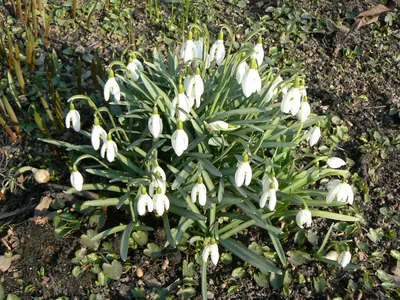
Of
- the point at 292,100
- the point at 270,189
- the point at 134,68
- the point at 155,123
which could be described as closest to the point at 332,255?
the point at 270,189

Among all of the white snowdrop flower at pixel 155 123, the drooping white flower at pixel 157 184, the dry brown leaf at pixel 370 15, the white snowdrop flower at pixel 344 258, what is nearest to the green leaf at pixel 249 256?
the white snowdrop flower at pixel 344 258

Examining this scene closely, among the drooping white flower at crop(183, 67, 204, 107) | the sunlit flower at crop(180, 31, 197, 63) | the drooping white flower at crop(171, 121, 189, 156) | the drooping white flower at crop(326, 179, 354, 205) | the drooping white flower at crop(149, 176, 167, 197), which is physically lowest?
the drooping white flower at crop(326, 179, 354, 205)

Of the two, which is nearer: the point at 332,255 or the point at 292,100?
the point at 292,100

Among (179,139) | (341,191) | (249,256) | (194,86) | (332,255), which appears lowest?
(332,255)

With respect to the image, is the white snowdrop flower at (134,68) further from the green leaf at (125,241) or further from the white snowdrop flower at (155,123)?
the green leaf at (125,241)

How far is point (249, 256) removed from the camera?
221 centimetres

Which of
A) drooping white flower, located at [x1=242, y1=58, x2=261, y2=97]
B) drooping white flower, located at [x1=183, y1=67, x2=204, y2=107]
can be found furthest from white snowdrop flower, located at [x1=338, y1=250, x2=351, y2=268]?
drooping white flower, located at [x1=183, y1=67, x2=204, y2=107]

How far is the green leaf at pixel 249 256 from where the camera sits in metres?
2.18

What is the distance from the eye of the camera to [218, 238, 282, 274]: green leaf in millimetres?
2182

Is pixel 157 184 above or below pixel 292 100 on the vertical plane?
below

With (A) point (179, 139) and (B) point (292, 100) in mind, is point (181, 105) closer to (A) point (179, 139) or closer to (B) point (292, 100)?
(A) point (179, 139)

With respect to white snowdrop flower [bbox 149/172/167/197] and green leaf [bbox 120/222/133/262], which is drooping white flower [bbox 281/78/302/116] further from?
green leaf [bbox 120/222/133/262]

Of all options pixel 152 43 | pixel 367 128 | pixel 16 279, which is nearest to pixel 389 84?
pixel 367 128

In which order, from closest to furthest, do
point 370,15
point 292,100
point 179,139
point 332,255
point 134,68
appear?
1. point 179,139
2. point 292,100
3. point 134,68
4. point 332,255
5. point 370,15
